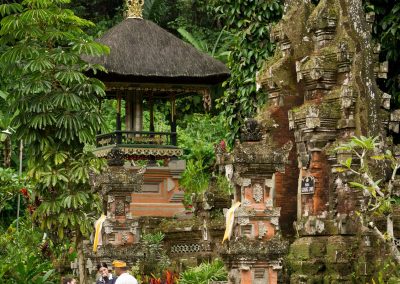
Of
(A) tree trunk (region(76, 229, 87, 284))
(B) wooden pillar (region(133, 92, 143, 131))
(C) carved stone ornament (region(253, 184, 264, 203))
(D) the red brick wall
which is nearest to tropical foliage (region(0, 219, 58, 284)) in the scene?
(A) tree trunk (region(76, 229, 87, 284))

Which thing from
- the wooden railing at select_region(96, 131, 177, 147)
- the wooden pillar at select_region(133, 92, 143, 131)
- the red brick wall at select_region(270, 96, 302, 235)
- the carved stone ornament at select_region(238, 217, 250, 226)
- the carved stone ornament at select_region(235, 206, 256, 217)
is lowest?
the carved stone ornament at select_region(238, 217, 250, 226)

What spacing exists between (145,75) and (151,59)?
583 mm

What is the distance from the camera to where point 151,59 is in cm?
2483

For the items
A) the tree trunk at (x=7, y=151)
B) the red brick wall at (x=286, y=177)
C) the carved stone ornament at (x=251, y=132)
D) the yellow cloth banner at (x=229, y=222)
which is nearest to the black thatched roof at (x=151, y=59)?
the tree trunk at (x=7, y=151)

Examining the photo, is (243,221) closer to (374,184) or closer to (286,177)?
(374,184)

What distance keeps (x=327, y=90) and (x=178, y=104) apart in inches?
670

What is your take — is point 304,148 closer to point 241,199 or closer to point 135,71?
point 241,199

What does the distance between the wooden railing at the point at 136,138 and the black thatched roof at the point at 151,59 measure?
114 cm

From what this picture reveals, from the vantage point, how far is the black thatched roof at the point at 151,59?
24328 mm

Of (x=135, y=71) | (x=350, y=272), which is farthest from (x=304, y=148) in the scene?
(x=135, y=71)

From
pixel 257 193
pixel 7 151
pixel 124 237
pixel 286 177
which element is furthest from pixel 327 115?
pixel 7 151

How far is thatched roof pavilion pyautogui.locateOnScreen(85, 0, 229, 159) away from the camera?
24422 millimetres

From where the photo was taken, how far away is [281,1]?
79.9 ft

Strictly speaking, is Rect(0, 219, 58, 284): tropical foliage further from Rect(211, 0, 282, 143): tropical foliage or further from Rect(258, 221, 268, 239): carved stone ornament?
Rect(258, 221, 268, 239): carved stone ornament
